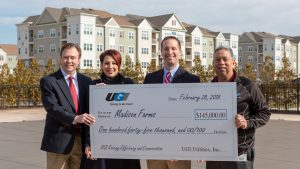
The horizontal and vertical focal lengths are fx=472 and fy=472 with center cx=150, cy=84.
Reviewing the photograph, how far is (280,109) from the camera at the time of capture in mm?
26047

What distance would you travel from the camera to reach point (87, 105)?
5141 mm

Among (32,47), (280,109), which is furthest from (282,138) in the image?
(32,47)

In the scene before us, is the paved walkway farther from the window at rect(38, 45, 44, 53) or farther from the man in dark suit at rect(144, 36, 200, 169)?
the window at rect(38, 45, 44, 53)

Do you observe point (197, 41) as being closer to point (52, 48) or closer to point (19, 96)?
point (52, 48)

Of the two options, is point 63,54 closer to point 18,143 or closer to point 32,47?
point 18,143

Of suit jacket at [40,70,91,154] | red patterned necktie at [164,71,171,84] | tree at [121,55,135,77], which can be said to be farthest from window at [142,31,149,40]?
suit jacket at [40,70,91,154]

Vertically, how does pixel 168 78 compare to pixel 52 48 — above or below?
below

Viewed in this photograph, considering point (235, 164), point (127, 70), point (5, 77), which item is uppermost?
point (127, 70)

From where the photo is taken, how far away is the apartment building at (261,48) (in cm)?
11556

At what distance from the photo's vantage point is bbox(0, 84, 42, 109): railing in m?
28.3

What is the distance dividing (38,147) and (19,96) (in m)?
18.0

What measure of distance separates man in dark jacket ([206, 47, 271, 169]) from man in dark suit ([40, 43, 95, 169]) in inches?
57.3

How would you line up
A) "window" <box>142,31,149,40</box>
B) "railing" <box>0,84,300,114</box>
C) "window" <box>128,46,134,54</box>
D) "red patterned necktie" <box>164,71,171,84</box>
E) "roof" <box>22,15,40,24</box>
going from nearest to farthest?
"red patterned necktie" <box>164,71,171,84</box>, "railing" <box>0,84,300,114</box>, "window" <box>128,46,134,54</box>, "window" <box>142,31,149,40</box>, "roof" <box>22,15,40,24</box>

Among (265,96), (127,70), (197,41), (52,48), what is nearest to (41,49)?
(52,48)
